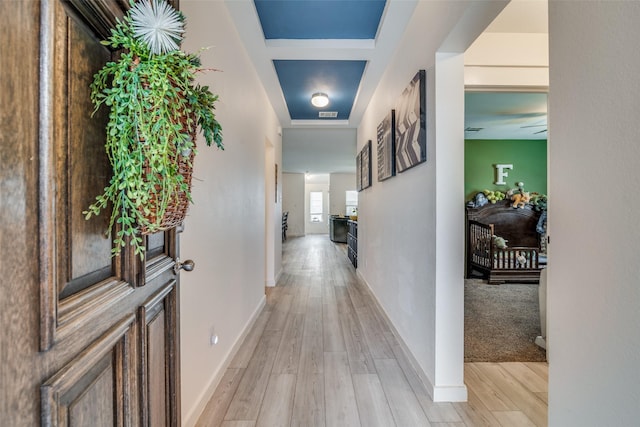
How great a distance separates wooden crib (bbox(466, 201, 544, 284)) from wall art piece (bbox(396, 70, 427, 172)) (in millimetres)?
2813

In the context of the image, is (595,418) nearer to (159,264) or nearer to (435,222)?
(435,222)

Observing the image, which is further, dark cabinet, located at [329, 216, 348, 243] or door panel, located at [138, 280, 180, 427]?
dark cabinet, located at [329, 216, 348, 243]

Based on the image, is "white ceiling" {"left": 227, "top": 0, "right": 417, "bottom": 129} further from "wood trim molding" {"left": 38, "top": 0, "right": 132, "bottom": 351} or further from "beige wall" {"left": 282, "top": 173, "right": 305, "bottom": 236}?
"beige wall" {"left": 282, "top": 173, "right": 305, "bottom": 236}

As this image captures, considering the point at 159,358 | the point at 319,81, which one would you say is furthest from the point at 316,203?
the point at 159,358

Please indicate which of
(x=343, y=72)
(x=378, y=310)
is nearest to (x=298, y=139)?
(x=343, y=72)

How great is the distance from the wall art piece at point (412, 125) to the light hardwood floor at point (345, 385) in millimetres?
1439

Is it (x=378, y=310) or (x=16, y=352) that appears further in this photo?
(x=378, y=310)

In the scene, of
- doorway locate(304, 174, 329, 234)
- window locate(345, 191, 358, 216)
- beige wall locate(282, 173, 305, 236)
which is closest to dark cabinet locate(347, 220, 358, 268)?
window locate(345, 191, 358, 216)

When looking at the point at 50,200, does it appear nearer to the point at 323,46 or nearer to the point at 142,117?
the point at 142,117

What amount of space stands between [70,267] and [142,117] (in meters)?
0.33

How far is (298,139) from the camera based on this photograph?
5785 mm

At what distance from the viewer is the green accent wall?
204 inches

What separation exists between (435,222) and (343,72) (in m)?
2.12

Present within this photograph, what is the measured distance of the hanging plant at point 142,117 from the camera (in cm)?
60
